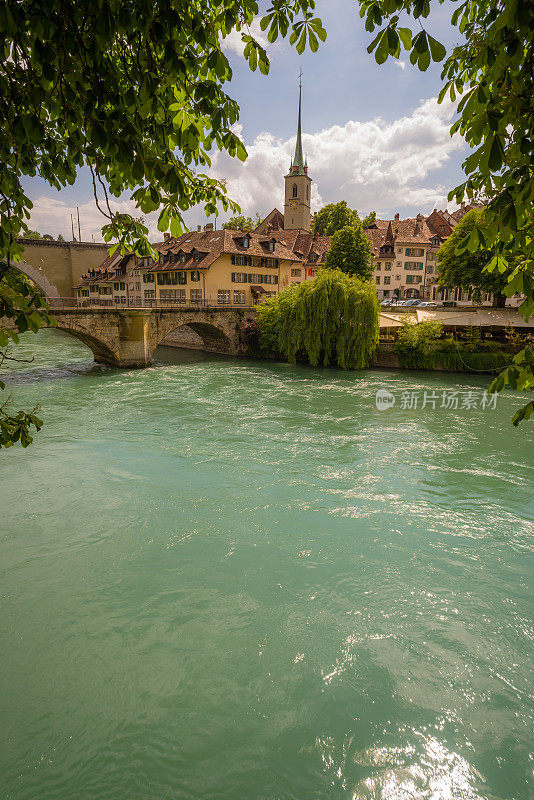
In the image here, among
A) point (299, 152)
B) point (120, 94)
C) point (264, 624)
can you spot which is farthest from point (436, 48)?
point (299, 152)

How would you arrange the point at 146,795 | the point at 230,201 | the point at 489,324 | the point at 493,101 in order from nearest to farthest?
1. the point at 493,101
2. the point at 230,201
3. the point at 146,795
4. the point at 489,324

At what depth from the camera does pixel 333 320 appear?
25.0m

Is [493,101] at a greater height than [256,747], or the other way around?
[493,101]

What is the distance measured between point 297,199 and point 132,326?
48290 millimetres

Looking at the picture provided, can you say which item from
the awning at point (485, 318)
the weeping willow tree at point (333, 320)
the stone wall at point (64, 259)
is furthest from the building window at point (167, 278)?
the awning at point (485, 318)

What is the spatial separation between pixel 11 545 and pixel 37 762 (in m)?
4.02

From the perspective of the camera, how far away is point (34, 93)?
2.20m

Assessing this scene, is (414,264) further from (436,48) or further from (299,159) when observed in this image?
(436,48)

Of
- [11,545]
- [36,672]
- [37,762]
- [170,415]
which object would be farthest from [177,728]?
[170,415]

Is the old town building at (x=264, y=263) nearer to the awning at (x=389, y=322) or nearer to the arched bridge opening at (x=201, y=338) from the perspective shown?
the arched bridge opening at (x=201, y=338)

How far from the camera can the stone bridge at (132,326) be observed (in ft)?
78.8

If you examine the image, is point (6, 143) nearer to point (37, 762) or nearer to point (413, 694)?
point (37, 762)

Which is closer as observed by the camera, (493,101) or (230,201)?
(493,101)

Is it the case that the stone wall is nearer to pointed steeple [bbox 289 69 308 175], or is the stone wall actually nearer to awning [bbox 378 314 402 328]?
pointed steeple [bbox 289 69 308 175]
